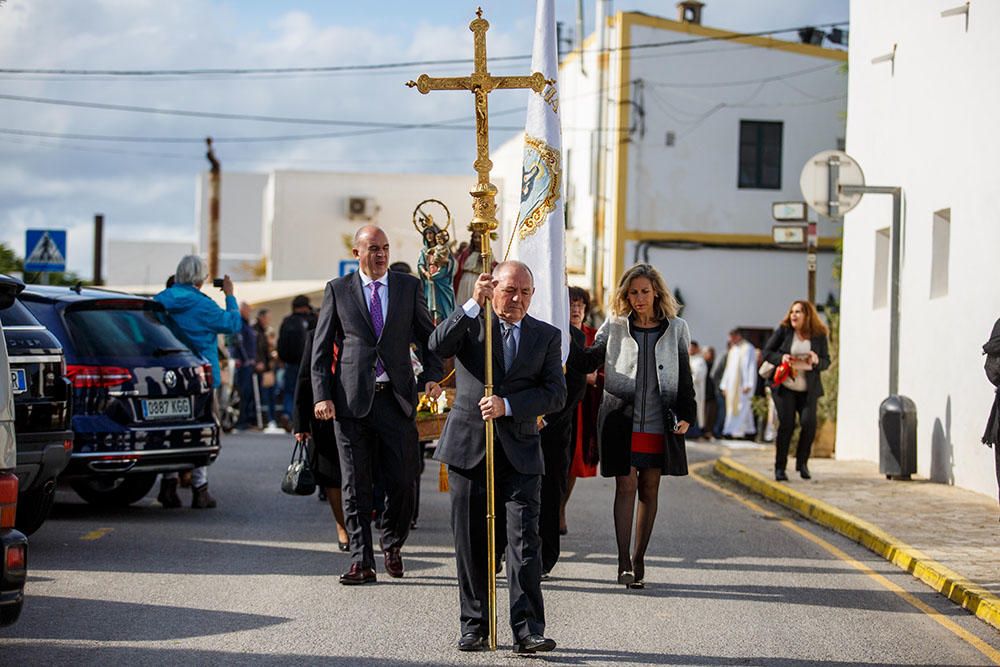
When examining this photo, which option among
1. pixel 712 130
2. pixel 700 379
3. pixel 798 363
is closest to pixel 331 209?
pixel 712 130

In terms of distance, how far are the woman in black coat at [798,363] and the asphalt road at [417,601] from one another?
10.3ft

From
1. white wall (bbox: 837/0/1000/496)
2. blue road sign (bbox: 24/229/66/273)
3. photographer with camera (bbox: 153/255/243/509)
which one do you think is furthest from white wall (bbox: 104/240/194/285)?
photographer with camera (bbox: 153/255/243/509)

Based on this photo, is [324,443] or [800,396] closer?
[324,443]

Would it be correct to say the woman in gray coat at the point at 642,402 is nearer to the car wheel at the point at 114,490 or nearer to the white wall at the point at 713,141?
the car wheel at the point at 114,490

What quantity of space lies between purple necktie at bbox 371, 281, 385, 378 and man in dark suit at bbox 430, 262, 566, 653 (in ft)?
6.48

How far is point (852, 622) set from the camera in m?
8.68

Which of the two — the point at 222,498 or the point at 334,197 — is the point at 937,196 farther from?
the point at 334,197

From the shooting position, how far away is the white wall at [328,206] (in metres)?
53.2

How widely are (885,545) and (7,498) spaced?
7307 millimetres

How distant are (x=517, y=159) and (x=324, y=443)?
114 feet

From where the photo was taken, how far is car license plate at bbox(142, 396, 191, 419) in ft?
39.7

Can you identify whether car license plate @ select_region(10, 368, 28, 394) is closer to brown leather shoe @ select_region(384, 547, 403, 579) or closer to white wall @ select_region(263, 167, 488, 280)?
brown leather shoe @ select_region(384, 547, 403, 579)

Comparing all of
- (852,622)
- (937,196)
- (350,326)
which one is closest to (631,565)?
(852,622)

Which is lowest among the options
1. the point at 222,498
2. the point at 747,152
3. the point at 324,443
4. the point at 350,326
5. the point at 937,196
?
the point at 222,498
